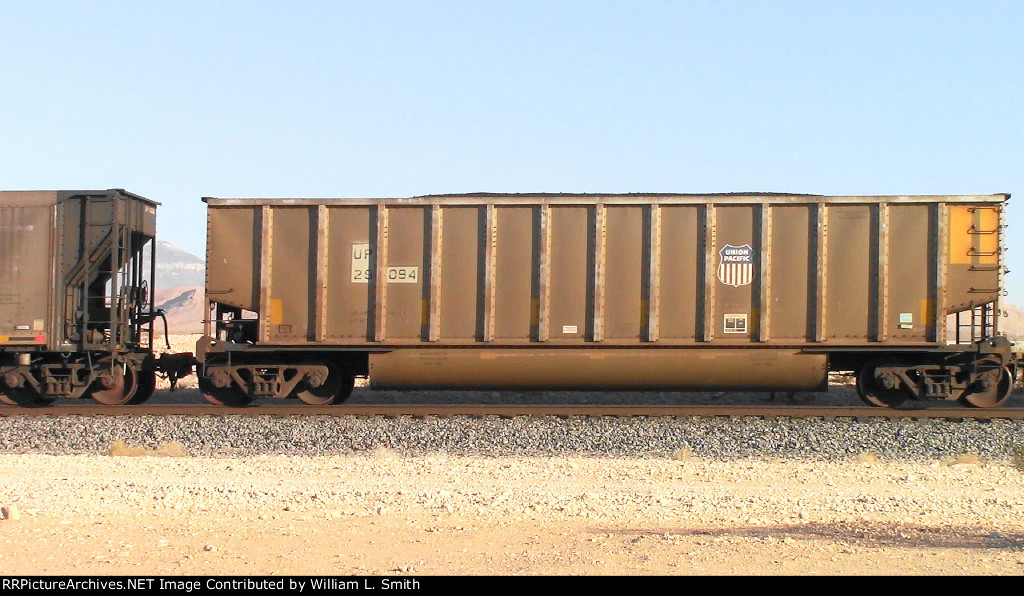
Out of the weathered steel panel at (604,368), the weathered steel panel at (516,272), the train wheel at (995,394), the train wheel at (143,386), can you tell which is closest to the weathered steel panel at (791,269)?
the weathered steel panel at (604,368)

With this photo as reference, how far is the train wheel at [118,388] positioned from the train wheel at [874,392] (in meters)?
11.6

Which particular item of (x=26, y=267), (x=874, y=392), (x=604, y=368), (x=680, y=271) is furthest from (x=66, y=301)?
(x=874, y=392)

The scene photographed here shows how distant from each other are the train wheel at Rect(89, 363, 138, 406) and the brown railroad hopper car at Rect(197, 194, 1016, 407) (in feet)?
4.86

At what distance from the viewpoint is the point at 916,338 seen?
13.4 metres

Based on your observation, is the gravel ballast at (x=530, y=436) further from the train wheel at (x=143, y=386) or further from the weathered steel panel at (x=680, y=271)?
the train wheel at (x=143, y=386)

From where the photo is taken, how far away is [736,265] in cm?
1350

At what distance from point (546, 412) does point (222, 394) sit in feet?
17.3

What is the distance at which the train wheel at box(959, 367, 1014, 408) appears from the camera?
1337 cm

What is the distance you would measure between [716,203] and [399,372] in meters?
5.54

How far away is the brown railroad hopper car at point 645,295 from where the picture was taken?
1338cm

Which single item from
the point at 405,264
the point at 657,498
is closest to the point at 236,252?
the point at 405,264

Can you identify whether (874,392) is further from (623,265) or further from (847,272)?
(623,265)

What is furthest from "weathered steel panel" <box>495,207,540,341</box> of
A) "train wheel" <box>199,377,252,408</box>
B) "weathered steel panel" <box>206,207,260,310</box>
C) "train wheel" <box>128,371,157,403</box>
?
"train wheel" <box>128,371,157,403</box>

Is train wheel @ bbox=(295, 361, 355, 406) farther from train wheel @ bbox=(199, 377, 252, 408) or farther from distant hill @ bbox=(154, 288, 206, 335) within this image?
distant hill @ bbox=(154, 288, 206, 335)
